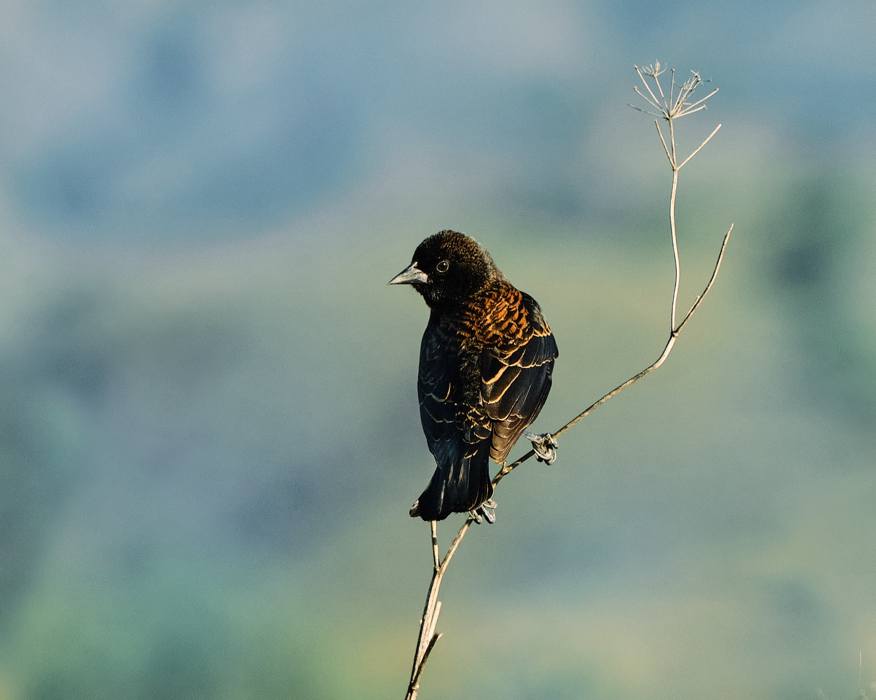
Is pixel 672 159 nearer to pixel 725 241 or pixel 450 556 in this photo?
pixel 725 241

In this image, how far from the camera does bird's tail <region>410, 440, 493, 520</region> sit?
444 cm

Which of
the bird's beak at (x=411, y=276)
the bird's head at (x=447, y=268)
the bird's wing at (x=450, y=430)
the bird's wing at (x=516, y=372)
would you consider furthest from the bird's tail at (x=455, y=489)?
the bird's head at (x=447, y=268)

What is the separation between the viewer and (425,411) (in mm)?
5789

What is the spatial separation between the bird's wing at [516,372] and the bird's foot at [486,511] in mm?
710

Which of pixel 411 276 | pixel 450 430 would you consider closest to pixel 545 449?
pixel 450 430

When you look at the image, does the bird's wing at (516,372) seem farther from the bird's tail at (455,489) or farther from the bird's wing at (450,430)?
the bird's tail at (455,489)

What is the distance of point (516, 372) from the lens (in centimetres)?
603

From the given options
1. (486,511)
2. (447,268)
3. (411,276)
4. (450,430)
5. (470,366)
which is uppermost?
(447,268)

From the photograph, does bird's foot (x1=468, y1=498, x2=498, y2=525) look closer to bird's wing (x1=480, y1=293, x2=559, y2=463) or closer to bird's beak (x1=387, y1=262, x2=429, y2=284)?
bird's wing (x1=480, y1=293, x2=559, y2=463)

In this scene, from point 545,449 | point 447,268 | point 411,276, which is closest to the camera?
point 545,449

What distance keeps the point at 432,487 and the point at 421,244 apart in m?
2.43

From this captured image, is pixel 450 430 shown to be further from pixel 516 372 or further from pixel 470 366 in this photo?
pixel 516 372

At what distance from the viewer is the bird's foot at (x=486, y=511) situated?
4.43 metres

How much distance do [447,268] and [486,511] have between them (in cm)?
256
